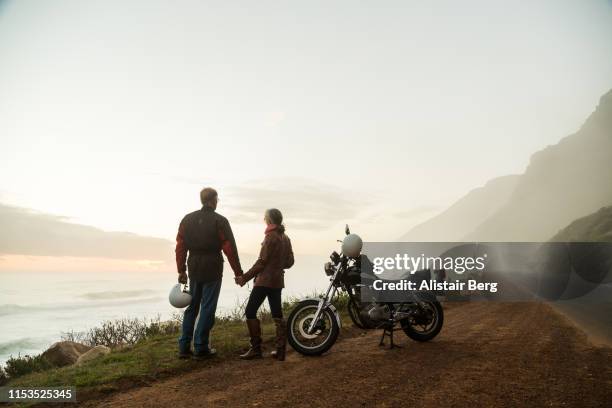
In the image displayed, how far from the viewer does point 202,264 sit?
776cm

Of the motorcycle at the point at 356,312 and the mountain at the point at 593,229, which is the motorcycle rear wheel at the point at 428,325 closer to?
the motorcycle at the point at 356,312

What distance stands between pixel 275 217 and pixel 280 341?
2.09 metres

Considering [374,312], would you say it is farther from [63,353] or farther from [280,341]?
[63,353]

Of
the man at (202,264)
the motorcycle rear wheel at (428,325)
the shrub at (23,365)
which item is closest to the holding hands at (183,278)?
the man at (202,264)

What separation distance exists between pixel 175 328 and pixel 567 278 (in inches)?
1299

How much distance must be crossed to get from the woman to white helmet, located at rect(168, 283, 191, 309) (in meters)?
0.89

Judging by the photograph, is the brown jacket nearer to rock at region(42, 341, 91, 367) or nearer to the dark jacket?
the dark jacket

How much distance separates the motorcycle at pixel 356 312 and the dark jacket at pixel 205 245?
1502 millimetres

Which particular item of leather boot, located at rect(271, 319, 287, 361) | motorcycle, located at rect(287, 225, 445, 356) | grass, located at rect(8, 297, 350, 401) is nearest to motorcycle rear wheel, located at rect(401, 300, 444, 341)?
motorcycle, located at rect(287, 225, 445, 356)

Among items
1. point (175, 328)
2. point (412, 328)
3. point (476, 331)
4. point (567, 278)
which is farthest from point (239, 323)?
point (567, 278)

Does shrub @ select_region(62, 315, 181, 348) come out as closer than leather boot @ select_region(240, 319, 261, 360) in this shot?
No

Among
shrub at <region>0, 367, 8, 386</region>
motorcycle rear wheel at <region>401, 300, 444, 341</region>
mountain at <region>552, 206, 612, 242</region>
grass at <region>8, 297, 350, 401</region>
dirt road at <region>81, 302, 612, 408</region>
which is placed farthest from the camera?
mountain at <region>552, 206, 612, 242</region>

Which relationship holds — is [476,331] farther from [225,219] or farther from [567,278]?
[567,278]

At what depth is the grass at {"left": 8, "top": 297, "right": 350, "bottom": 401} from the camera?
21.6 feet
